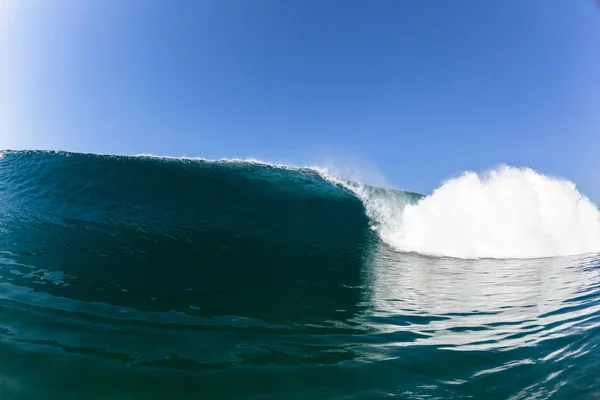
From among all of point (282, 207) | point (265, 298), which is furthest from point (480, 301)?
point (282, 207)

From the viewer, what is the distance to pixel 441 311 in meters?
4.85

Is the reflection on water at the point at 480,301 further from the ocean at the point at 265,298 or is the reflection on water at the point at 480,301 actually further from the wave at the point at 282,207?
the wave at the point at 282,207

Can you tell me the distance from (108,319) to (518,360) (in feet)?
13.9

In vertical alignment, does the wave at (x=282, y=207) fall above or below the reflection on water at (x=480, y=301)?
above

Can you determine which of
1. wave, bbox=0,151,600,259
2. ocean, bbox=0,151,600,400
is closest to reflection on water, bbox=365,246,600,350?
ocean, bbox=0,151,600,400

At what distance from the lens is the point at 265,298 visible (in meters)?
4.95

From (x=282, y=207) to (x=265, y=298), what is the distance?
827 cm

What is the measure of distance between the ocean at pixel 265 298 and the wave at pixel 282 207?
10cm

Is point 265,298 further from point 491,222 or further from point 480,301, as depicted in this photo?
point 491,222

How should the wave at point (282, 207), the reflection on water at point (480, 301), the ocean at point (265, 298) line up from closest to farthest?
the ocean at point (265, 298) < the reflection on water at point (480, 301) < the wave at point (282, 207)

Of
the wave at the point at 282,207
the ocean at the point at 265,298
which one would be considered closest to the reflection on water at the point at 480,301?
the ocean at the point at 265,298

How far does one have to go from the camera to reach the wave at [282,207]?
33.8 ft

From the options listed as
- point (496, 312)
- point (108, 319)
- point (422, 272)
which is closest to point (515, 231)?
point (422, 272)

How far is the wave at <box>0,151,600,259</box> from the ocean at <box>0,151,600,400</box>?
0.33ft
